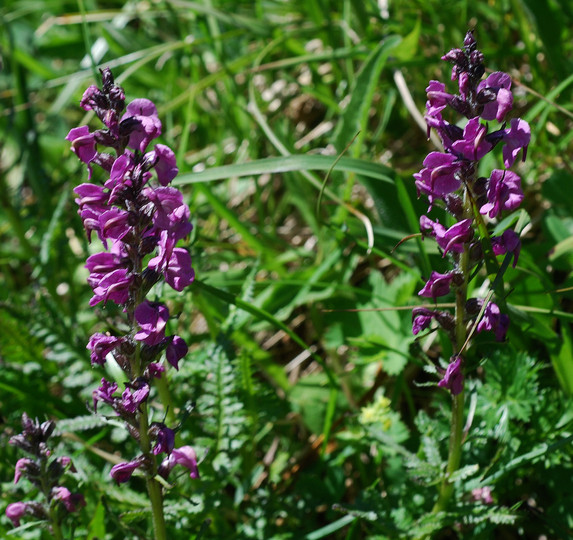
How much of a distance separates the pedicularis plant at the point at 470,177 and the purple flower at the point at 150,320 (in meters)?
0.71

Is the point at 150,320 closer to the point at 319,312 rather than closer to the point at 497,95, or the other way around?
the point at 497,95

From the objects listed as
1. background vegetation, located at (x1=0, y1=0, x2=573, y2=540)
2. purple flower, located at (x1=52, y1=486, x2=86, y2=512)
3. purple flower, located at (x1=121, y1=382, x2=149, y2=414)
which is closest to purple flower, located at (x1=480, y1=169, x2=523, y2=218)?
background vegetation, located at (x1=0, y1=0, x2=573, y2=540)

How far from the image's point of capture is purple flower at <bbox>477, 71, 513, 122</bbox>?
1831 mm

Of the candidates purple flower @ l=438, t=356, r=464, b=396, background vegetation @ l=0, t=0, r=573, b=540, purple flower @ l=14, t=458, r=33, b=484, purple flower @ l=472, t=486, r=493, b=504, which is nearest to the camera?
purple flower @ l=438, t=356, r=464, b=396

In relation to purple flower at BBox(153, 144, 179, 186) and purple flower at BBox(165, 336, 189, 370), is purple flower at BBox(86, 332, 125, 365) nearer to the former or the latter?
purple flower at BBox(165, 336, 189, 370)

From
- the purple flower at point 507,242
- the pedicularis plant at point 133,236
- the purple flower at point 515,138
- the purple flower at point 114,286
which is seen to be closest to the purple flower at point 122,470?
the pedicularis plant at point 133,236

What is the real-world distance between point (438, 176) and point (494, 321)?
0.45 meters

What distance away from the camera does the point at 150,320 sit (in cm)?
190

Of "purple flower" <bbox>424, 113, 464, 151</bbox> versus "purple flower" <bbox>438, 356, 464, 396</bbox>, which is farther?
"purple flower" <bbox>438, 356, 464, 396</bbox>

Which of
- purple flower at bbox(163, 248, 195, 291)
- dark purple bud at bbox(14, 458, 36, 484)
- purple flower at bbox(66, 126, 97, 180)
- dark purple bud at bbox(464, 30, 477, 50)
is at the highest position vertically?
dark purple bud at bbox(464, 30, 477, 50)

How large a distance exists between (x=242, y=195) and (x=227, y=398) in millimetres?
2212

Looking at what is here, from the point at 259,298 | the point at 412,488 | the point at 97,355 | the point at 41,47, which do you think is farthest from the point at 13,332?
the point at 41,47

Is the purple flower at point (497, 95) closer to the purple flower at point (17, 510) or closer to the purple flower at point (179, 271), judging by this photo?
the purple flower at point (179, 271)

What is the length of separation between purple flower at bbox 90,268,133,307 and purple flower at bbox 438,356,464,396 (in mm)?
896
